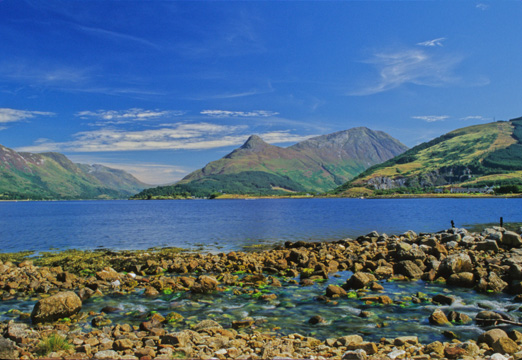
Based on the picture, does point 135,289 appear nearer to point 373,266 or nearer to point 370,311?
point 370,311

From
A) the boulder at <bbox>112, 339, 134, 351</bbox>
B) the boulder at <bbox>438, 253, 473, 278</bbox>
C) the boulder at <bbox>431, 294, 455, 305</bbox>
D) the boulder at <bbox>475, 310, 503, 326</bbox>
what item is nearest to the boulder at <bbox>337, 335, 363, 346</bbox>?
the boulder at <bbox>475, 310, 503, 326</bbox>

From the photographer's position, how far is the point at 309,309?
17656mm

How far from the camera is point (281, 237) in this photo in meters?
54.2

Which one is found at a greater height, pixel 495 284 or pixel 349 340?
pixel 349 340

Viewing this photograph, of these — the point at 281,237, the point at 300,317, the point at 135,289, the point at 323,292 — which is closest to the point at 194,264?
the point at 135,289

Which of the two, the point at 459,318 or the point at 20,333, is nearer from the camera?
the point at 20,333

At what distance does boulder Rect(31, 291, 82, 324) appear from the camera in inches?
605

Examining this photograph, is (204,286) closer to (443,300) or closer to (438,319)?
(438,319)

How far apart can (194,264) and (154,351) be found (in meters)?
17.0

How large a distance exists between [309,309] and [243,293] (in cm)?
482

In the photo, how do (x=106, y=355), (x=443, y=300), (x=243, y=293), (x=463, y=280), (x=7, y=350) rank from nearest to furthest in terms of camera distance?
(x=106, y=355)
(x=7, y=350)
(x=443, y=300)
(x=243, y=293)
(x=463, y=280)

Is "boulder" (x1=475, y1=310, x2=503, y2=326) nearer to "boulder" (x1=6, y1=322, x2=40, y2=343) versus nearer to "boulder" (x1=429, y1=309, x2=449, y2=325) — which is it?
"boulder" (x1=429, y1=309, x2=449, y2=325)

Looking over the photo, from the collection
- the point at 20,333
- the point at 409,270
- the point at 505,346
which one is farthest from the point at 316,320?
the point at 20,333

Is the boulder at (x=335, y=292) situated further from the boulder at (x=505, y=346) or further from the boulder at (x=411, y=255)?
the boulder at (x=411, y=255)
